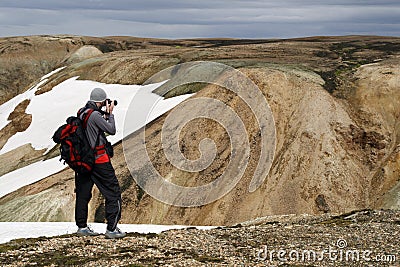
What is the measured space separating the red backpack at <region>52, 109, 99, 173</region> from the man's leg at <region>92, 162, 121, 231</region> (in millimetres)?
268

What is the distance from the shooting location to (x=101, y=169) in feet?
42.7

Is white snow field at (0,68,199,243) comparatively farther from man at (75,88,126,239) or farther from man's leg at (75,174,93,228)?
man at (75,88,126,239)

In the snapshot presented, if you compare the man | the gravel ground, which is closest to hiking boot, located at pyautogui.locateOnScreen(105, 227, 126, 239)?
the man

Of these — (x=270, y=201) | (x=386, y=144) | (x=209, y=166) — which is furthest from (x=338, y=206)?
(x=209, y=166)

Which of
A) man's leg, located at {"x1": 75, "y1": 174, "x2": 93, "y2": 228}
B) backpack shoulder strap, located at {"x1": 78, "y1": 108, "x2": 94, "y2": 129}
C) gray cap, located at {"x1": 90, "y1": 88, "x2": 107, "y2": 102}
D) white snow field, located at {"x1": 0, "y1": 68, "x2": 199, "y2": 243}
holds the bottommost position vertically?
white snow field, located at {"x1": 0, "y1": 68, "x2": 199, "y2": 243}

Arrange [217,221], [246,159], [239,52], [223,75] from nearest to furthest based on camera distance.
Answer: [217,221], [246,159], [223,75], [239,52]

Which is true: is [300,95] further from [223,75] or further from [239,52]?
[239,52]

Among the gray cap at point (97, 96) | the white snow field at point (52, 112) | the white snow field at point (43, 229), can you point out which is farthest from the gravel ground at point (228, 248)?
the white snow field at point (52, 112)

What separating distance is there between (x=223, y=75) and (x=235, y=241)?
92.3 ft

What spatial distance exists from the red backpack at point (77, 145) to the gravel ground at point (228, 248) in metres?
2.13

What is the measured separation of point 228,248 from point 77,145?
14.9ft

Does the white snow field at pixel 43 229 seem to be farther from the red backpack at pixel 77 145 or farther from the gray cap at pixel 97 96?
the gray cap at pixel 97 96

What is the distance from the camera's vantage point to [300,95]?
36.9 m

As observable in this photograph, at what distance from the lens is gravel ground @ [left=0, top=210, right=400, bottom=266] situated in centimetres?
1215
